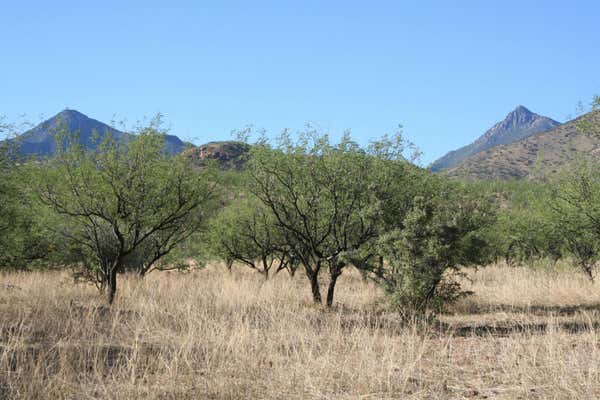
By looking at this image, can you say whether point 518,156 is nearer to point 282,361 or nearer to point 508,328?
point 508,328

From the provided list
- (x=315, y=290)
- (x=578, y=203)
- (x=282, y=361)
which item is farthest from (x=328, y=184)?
(x=578, y=203)

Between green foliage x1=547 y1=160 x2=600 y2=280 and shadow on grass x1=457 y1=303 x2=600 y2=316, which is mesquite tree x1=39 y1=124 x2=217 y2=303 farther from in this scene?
green foliage x1=547 y1=160 x2=600 y2=280

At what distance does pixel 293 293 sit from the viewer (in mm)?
17281

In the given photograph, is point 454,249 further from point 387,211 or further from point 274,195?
point 274,195

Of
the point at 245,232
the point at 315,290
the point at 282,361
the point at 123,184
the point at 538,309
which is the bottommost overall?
the point at 538,309

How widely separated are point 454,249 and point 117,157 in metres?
10.0

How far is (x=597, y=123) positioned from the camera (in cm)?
1351

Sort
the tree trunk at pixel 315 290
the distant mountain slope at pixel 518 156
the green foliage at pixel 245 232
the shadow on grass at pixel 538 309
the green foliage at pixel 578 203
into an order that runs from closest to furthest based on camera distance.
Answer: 1. the shadow on grass at pixel 538 309
2. the tree trunk at pixel 315 290
3. the green foliage at pixel 578 203
4. the green foliage at pixel 245 232
5. the distant mountain slope at pixel 518 156

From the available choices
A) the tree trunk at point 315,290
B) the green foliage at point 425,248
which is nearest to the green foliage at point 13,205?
the tree trunk at point 315,290

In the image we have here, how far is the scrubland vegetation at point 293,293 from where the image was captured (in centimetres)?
659

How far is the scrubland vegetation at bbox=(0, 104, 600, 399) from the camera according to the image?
659 centimetres

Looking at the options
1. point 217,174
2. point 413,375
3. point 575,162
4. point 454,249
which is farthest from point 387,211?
point 575,162

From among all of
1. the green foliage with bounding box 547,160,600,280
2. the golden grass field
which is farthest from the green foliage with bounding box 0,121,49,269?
the green foliage with bounding box 547,160,600,280

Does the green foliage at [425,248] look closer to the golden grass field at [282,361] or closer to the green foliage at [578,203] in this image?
the golden grass field at [282,361]
